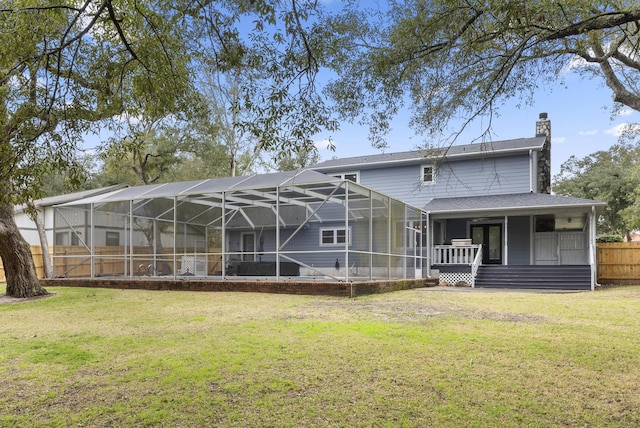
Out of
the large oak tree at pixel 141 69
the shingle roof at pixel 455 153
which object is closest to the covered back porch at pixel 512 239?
the shingle roof at pixel 455 153

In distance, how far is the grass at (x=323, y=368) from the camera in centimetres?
375

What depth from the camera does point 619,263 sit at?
16.7 m

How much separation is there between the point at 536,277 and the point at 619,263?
361 cm

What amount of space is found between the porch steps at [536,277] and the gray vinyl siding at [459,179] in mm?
3408

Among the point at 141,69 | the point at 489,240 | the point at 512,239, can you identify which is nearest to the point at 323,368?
the point at 141,69

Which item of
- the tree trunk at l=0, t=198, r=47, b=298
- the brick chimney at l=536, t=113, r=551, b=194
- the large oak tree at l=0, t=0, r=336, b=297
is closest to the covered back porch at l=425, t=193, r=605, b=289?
the brick chimney at l=536, t=113, r=551, b=194

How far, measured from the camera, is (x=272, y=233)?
65.4 feet

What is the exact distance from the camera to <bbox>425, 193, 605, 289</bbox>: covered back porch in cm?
1577

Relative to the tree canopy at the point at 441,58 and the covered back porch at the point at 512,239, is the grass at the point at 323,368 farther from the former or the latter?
the covered back porch at the point at 512,239

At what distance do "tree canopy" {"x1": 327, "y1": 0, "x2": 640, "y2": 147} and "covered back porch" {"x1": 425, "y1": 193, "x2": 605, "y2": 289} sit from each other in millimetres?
10037

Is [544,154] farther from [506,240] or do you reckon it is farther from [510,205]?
[510,205]

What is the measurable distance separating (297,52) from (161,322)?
4720 mm

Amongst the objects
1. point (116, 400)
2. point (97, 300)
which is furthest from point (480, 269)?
point (116, 400)

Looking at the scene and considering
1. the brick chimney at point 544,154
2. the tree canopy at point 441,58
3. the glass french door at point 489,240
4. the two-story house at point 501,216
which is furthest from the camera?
the brick chimney at point 544,154
